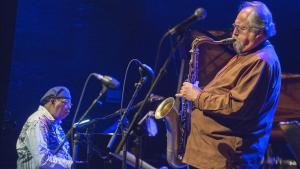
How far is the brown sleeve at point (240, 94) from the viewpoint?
2998 millimetres

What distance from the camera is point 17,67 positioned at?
21.9ft

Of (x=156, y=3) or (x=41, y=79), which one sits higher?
(x=156, y=3)

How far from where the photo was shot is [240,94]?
118 inches

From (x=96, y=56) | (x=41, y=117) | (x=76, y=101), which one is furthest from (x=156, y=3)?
(x=41, y=117)

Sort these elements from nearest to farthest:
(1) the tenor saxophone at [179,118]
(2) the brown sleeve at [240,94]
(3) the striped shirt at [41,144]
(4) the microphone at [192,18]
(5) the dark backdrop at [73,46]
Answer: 1. (4) the microphone at [192,18]
2. (2) the brown sleeve at [240,94]
3. (1) the tenor saxophone at [179,118]
4. (3) the striped shirt at [41,144]
5. (5) the dark backdrop at [73,46]

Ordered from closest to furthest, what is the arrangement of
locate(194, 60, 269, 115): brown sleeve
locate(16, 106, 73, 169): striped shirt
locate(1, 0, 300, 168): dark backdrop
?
locate(194, 60, 269, 115): brown sleeve, locate(16, 106, 73, 169): striped shirt, locate(1, 0, 300, 168): dark backdrop

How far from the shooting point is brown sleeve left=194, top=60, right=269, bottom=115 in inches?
118

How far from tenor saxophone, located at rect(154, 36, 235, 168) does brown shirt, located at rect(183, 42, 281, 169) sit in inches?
23.1

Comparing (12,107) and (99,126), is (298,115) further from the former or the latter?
(12,107)

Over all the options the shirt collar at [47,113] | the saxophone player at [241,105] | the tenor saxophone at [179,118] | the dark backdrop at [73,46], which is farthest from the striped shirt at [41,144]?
the saxophone player at [241,105]

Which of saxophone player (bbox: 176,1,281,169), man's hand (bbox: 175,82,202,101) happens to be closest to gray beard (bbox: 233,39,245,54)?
saxophone player (bbox: 176,1,281,169)

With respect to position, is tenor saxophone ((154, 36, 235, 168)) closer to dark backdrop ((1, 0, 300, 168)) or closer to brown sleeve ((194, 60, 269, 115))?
brown sleeve ((194, 60, 269, 115))

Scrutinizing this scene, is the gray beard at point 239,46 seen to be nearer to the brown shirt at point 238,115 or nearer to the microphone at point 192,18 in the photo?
the brown shirt at point 238,115

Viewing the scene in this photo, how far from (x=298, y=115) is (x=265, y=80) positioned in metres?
2.49
